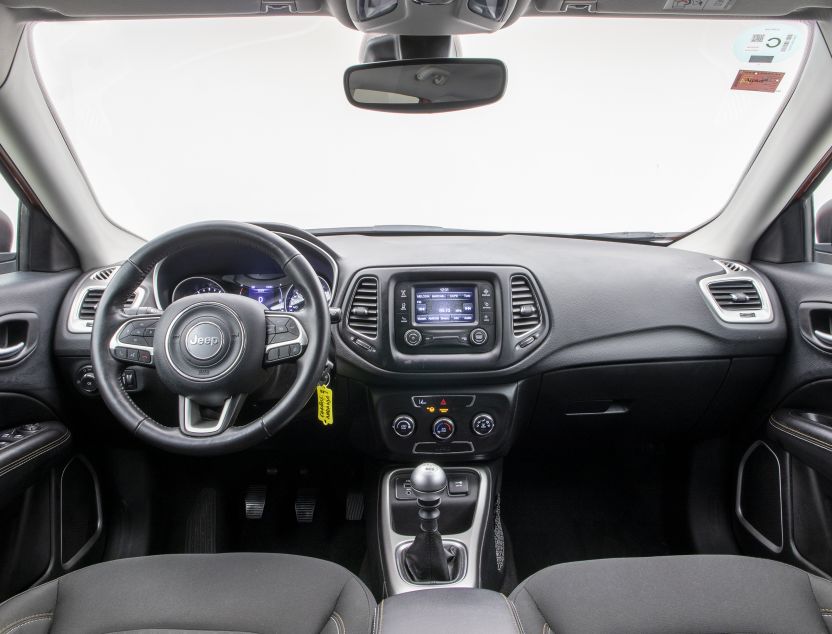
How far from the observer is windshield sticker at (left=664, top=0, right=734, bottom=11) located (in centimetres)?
168

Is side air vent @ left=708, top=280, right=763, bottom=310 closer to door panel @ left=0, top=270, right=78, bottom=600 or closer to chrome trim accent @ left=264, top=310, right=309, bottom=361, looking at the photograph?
chrome trim accent @ left=264, top=310, right=309, bottom=361

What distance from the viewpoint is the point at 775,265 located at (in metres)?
2.26

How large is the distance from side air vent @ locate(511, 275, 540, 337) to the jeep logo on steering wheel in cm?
98

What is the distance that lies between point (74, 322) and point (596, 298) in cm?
176

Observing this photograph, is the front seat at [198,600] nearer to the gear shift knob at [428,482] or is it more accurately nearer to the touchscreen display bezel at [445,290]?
the gear shift knob at [428,482]

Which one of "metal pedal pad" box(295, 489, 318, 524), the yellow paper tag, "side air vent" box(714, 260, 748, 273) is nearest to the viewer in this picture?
the yellow paper tag

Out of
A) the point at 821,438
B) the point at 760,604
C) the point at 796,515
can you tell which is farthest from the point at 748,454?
the point at 760,604

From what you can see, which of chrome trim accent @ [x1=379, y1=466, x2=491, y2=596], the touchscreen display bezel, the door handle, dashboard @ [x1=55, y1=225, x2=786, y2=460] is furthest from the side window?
chrome trim accent @ [x1=379, y1=466, x2=491, y2=596]

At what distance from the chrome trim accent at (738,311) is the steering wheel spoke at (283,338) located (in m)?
1.44

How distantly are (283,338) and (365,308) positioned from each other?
502 mm

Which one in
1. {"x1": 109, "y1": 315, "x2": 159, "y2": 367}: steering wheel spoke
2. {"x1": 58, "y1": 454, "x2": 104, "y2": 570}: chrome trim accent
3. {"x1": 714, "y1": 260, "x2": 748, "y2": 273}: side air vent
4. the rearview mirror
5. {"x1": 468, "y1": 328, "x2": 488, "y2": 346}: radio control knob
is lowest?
{"x1": 58, "y1": 454, "x2": 104, "y2": 570}: chrome trim accent

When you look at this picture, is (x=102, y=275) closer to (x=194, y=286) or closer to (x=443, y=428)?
(x=194, y=286)

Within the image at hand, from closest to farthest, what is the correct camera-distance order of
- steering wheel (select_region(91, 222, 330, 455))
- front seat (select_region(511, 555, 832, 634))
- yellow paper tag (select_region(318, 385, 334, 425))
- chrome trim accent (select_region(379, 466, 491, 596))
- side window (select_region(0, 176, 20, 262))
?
1. front seat (select_region(511, 555, 832, 634))
2. steering wheel (select_region(91, 222, 330, 455))
3. yellow paper tag (select_region(318, 385, 334, 425))
4. chrome trim accent (select_region(379, 466, 491, 596))
5. side window (select_region(0, 176, 20, 262))

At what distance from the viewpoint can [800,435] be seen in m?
1.99
